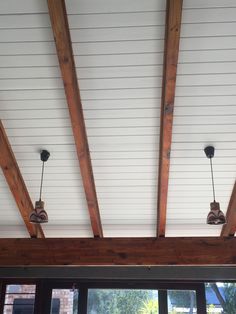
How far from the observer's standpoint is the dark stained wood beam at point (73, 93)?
2640 millimetres

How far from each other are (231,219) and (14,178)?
258 cm

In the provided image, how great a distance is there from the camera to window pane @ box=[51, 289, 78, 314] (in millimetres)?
5789

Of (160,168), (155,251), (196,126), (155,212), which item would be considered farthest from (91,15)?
(155,251)

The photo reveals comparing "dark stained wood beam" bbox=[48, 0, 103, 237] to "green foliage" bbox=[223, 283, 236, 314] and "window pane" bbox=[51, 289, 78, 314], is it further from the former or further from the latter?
"green foliage" bbox=[223, 283, 236, 314]

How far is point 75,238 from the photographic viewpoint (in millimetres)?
4668

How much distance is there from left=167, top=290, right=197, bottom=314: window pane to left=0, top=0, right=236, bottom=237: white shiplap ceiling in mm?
1510

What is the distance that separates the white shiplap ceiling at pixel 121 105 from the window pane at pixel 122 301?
1.64m

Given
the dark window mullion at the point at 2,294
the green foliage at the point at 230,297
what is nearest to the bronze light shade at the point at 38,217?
the dark window mullion at the point at 2,294

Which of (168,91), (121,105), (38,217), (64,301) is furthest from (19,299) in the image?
(168,91)

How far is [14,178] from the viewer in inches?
155

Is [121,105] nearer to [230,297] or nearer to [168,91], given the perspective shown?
[168,91]

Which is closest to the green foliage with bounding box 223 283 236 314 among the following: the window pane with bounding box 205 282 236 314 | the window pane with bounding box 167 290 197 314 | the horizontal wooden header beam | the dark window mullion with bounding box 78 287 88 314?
the window pane with bounding box 205 282 236 314

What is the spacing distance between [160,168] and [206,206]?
1018mm

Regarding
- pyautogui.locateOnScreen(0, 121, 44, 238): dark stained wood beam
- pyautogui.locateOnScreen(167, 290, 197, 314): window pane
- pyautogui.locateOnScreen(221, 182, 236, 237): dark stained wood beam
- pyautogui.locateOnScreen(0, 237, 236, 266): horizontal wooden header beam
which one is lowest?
pyautogui.locateOnScreen(167, 290, 197, 314): window pane
